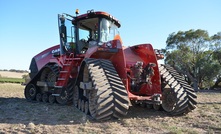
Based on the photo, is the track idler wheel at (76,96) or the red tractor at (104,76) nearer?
the red tractor at (104,76)

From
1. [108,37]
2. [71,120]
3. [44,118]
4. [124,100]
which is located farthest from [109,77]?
[108,37]

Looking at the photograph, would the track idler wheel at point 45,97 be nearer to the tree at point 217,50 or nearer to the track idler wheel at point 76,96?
the track idler wheel at point 76,96

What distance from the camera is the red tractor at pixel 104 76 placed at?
596 cm

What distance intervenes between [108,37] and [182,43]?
33097 millimetres

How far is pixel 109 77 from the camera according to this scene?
243 inches

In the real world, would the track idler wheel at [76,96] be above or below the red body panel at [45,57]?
below

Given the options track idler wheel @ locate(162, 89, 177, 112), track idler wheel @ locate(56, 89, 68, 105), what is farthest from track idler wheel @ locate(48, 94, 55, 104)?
track idler wheel @ locate(162, 89, 177, 112)

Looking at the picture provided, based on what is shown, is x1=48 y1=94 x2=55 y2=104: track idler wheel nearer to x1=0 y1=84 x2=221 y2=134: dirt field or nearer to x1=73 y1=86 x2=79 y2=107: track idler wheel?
x1=73 y1=86 x2=79 y2=107: track idler wheel

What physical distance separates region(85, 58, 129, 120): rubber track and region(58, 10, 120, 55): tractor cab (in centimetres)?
273

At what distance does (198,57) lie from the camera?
37812mm

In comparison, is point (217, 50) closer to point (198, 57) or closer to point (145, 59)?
point (198, 57)

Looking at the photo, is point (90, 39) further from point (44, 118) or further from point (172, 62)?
point (172, 62)

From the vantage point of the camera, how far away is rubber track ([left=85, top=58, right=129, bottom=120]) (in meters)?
5.73

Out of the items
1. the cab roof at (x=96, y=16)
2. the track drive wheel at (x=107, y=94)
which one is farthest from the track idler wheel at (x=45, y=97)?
the track drive wheel at (x=107, y=94)
